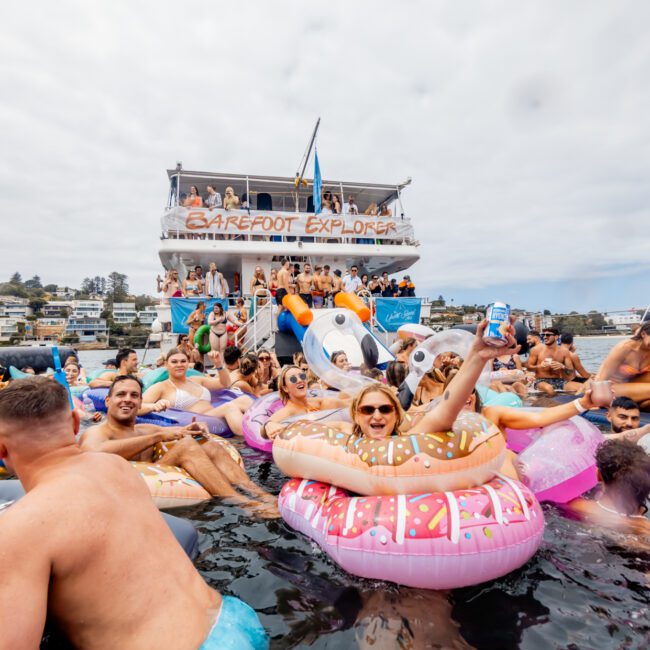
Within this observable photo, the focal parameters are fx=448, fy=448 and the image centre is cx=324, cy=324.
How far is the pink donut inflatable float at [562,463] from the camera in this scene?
10.6 ft

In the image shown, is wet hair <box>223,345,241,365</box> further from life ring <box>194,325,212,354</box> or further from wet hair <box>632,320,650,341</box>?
wet hair <box>632,320,650,341</box>

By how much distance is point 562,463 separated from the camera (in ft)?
10.7

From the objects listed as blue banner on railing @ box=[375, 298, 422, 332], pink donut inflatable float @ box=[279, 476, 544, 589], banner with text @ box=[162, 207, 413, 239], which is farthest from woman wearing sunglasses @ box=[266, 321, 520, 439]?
banner with text @ box=[162, 207, 413, 239]

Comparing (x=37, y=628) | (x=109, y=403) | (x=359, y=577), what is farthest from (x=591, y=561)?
(x=109, y=403)

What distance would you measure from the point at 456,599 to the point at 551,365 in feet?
25.4

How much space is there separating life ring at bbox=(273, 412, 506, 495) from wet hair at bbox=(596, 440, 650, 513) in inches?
31.3

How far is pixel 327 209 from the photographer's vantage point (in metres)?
16.5

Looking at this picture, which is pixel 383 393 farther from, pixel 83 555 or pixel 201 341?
pixel 201 341

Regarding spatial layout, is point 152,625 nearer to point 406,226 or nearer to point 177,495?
point 177,495

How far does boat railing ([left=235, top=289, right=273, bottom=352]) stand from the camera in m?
12.3

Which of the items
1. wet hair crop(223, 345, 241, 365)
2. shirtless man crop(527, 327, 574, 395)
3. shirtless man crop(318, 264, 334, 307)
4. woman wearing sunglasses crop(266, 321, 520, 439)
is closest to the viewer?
woman wearing sunglasses crop(266, 321, 520, 439)

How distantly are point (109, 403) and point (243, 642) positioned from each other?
2762mm

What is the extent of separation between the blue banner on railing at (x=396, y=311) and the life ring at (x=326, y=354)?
5.90 meters

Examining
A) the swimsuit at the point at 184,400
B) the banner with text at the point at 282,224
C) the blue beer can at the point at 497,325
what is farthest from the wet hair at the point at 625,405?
the banner with text at the point at 282,224
